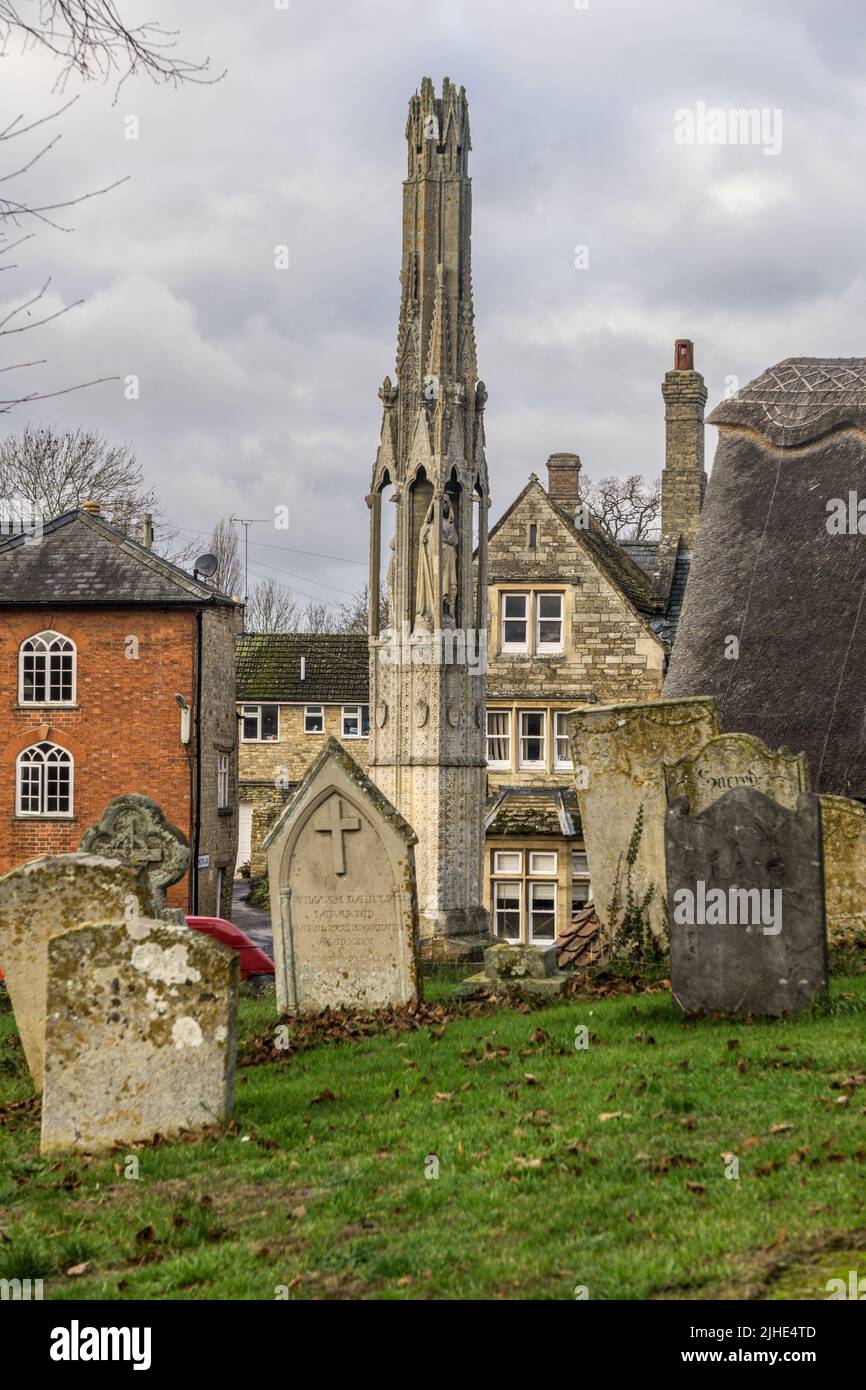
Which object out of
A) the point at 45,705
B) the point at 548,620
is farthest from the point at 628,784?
the point at 45,705

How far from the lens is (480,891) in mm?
30375

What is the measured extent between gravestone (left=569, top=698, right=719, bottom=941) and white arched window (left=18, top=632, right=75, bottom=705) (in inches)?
889

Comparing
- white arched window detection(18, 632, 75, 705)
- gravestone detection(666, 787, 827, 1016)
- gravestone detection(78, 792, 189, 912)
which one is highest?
white arched window detection(18, 632, 75, 705)

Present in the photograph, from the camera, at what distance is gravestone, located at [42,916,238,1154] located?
8469 millimetres

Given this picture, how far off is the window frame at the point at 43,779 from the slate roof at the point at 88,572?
3296 millimetres

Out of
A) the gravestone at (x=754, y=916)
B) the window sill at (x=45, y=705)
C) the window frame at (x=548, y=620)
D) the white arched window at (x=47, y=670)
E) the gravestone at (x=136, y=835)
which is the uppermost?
the window frame at (x=548, y=620)

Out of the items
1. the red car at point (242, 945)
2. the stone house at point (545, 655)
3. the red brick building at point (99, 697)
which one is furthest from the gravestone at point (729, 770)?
the red brick building at point (99, 697)

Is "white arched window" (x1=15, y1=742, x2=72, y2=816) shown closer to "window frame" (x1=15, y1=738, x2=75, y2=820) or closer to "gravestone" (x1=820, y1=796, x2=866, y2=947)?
"window frame" (x1=15, y1=738, x2=75, y2=820)

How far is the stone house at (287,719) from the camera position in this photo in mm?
51344

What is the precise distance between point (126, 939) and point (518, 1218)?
9.98 ft

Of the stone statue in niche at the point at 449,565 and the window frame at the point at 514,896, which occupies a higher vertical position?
the stone statue in niche at the point at 449,565

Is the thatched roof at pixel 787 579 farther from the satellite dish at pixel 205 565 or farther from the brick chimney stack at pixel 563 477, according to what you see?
the satellite dish at pixel 205 565

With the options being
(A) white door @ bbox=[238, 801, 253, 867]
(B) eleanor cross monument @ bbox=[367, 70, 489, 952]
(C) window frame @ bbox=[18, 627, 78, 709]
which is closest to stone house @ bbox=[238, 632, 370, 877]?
(A) white door @ bbox=[238, 801, 253, 867]

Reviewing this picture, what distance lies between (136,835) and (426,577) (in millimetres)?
14392
